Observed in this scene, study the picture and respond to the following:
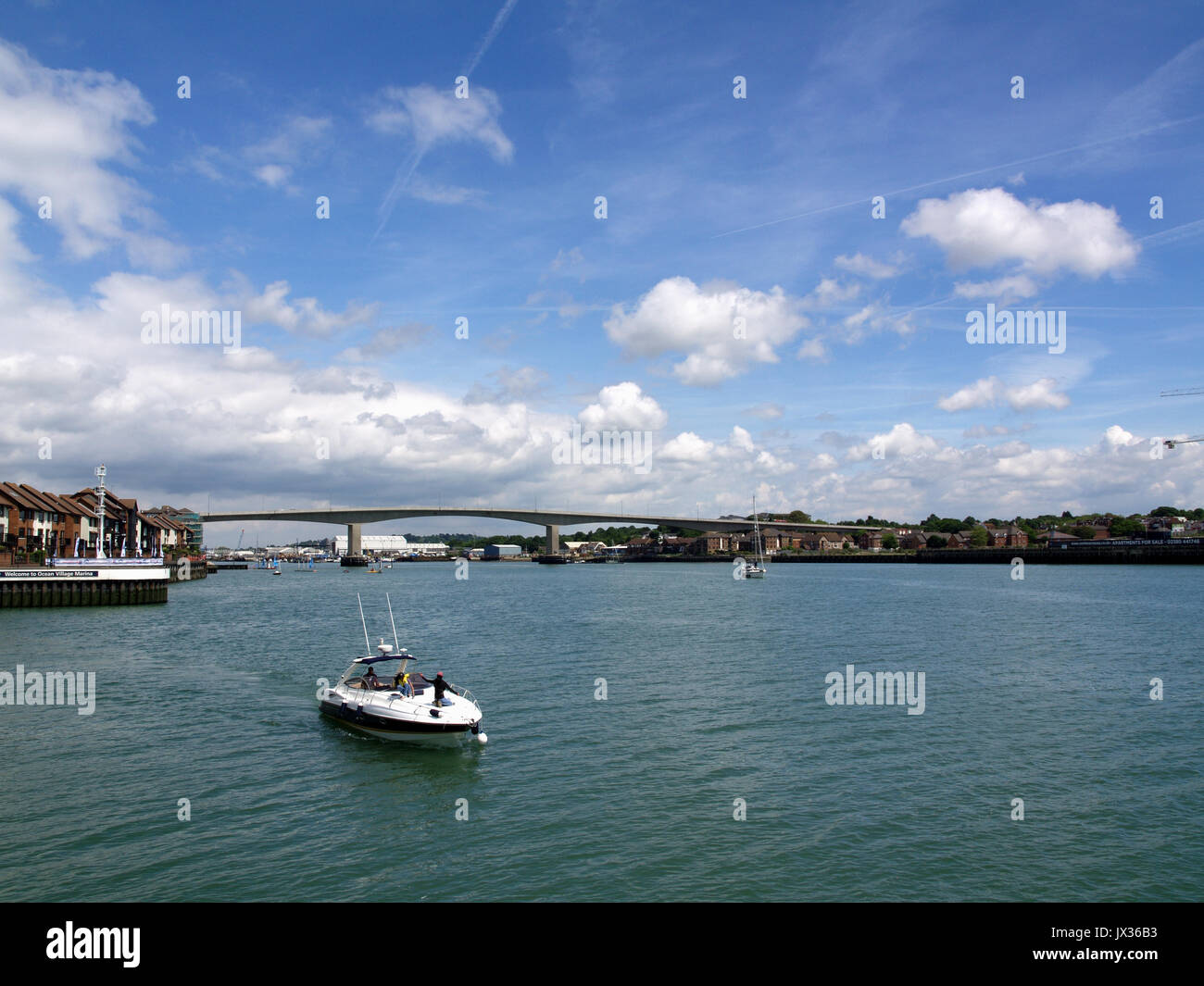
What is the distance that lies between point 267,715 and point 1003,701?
100.0 feet

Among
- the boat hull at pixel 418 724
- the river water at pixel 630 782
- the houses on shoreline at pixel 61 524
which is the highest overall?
the houses on shoreline at pixel 61 524

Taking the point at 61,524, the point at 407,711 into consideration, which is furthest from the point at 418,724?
the point at 61,524

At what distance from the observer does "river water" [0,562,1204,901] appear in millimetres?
17266

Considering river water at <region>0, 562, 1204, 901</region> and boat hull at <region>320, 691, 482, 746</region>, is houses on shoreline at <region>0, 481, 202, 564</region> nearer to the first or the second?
river water at <region>0, 562, 1204, 901</region>

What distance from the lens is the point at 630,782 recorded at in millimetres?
23188

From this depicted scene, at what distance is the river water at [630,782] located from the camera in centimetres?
1727

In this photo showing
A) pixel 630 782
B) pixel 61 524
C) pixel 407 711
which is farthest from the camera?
pixel 61 524

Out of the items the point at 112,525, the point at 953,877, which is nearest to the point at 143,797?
→ the point at 953,877

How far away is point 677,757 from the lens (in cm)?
2567

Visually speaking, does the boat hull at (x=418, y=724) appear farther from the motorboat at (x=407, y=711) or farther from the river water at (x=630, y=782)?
the river water at (x=630, y=782)

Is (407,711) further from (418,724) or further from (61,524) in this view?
(61,524)

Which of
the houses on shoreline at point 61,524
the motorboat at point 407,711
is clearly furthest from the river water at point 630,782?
the houses on shoreline at point 61,524

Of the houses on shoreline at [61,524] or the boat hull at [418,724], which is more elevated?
the houses on shoreline at [61,524]

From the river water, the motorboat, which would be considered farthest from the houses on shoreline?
the motorboat
